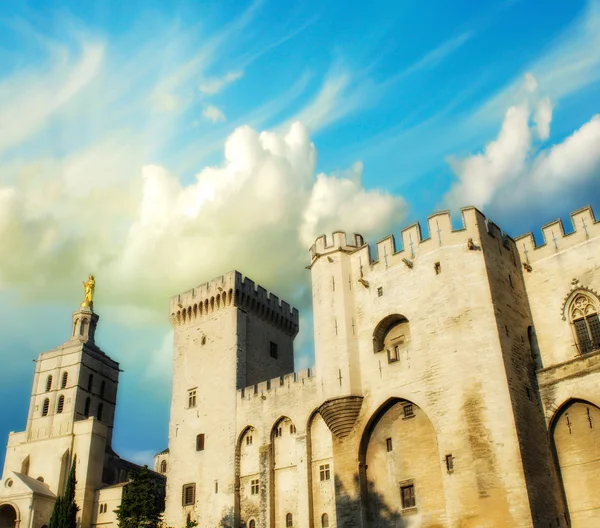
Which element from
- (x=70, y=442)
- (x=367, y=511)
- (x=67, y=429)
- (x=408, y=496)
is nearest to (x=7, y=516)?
(x=70, y=442)

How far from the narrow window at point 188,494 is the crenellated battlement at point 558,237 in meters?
22.1

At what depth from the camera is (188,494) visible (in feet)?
125

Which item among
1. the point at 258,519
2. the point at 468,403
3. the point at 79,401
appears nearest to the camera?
the point at 468,403

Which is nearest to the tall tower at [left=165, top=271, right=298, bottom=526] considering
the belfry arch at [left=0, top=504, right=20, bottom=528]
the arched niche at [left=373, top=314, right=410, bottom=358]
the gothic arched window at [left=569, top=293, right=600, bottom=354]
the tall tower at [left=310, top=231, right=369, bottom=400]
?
the tall tower at [left=310, top=231, right=369, bottom=400]

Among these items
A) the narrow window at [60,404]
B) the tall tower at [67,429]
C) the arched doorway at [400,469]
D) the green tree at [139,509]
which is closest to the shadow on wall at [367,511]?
the arched doorway at [400,469]

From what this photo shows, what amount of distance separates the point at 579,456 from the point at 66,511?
101ft

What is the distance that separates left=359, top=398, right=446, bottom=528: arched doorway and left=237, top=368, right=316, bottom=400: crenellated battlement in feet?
25.6

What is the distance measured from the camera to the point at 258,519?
114ft

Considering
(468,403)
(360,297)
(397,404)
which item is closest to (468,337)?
(468,403)

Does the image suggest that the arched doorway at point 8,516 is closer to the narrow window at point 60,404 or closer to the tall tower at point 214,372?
the narrow window at point 60,404

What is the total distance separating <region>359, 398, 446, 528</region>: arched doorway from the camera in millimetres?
26531

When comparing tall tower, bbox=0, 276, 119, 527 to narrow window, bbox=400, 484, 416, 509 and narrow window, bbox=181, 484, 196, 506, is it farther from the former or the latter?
narrow window, bbox=400, 484, 416, 509

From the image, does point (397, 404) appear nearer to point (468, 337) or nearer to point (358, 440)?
point (358, 440)

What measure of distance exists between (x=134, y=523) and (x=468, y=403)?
16848 mm
